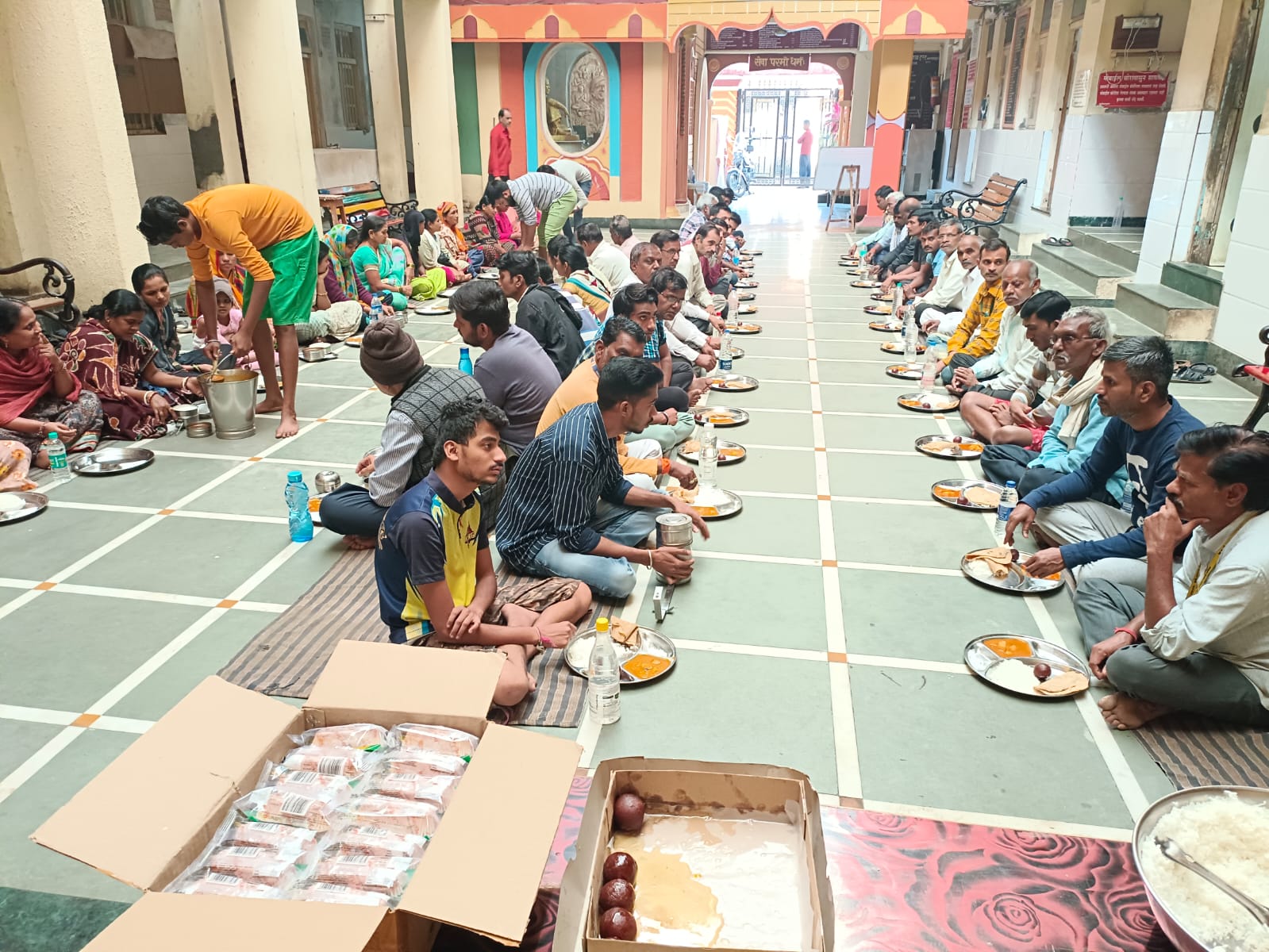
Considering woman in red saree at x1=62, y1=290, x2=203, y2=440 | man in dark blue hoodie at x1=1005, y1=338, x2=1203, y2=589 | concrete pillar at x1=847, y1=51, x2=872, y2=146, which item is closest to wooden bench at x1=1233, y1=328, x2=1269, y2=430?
man in dark blue hoodie at x1=1005, y1=338, x2=1203, y2=589

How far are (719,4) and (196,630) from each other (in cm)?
1393

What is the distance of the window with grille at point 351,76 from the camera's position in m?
17.0

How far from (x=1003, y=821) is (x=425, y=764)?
1640 mm

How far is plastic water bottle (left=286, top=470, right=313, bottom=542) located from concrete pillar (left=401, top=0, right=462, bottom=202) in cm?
1048

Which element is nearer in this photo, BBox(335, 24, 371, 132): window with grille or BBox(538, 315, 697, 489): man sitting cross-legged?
BBox(538, 315, 697, 489): man sitting cross-legged

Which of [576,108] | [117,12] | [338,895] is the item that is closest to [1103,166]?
[576,108]

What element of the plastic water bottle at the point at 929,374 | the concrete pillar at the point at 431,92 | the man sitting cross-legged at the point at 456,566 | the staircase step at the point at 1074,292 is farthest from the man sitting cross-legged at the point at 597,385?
the concrete pillar at the point at 431,92

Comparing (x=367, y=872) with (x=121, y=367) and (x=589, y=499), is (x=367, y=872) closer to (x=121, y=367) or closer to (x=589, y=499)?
(x=589, y=499)

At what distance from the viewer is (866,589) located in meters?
3.86

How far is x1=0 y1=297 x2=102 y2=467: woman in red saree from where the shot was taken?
4.95 m

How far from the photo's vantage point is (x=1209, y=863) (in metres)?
1.95

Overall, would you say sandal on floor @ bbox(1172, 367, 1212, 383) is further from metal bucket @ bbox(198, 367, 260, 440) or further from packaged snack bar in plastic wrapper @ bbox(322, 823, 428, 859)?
packaged snack bar in plastic wrapper @ bbox(322, 823, 428, 859)

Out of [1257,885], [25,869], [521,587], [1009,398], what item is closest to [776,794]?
[1257,885]

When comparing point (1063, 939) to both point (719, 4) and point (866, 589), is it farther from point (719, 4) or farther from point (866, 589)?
point (719, 4)
